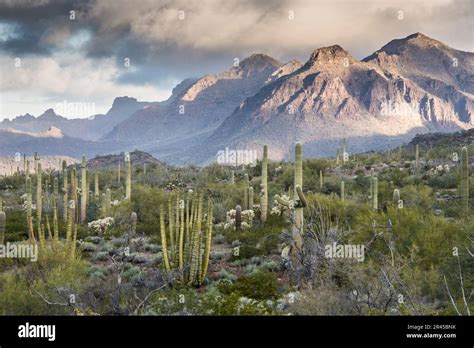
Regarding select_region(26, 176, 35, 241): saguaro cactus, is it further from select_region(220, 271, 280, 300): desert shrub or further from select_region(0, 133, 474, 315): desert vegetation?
select_region(220, 271, 280, 300): desert shrub

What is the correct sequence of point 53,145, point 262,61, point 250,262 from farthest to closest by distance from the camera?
point 53,145, point 262,61, point 250,262

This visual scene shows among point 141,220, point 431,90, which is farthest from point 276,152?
point 431,90

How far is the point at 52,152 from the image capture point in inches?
3735

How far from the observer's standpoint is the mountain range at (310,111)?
47750mm

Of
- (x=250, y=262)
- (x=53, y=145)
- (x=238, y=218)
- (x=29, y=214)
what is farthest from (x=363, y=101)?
(x=53, y=145)

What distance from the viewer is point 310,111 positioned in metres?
56.6

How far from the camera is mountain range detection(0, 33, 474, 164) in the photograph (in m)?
47.8

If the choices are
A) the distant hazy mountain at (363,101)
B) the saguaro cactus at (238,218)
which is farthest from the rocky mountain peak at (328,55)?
the saguaro cactus at (238,218)

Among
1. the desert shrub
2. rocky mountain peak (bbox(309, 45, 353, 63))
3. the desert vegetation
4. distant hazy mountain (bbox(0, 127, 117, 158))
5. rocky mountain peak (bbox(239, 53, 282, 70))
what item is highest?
rocky mountain peak (bbox(309, 45, 353, 63))

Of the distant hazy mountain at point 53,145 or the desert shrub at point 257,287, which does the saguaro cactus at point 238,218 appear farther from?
the distant hazy mountain at point 53,145

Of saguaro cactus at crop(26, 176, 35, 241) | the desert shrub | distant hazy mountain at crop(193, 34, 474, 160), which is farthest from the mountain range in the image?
the desert shrub

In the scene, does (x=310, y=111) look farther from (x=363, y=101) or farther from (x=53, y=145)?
(x=53, y=145)
